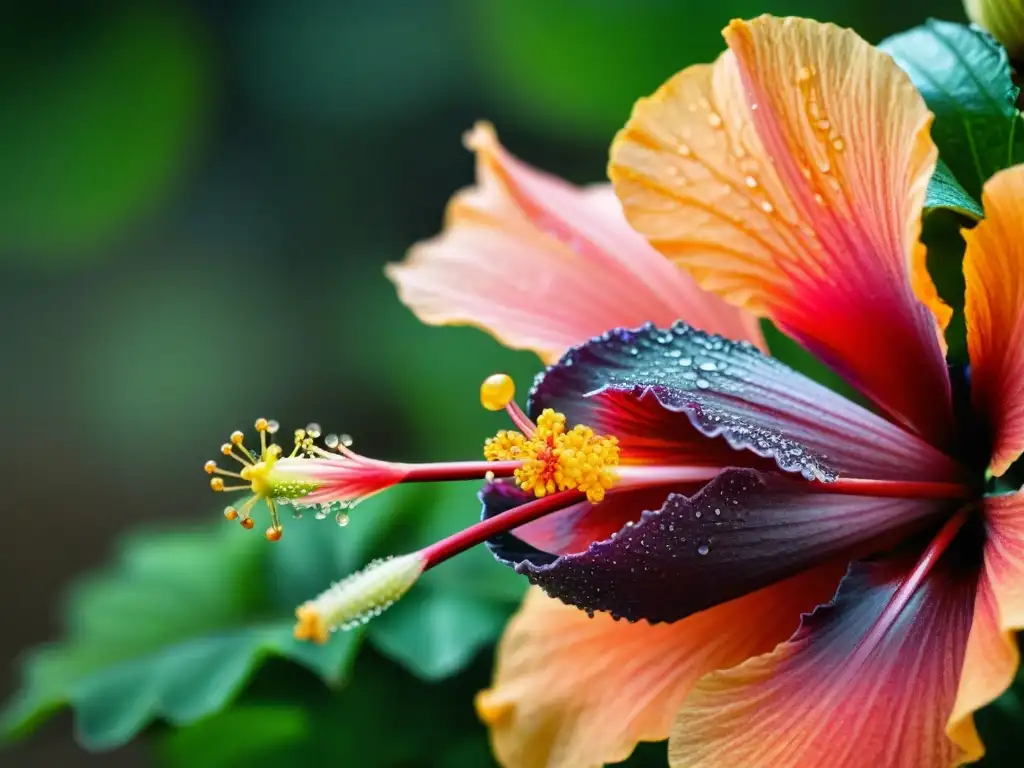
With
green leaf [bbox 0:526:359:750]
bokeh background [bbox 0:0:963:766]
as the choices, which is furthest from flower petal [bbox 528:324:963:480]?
bokeh background [bbox 0:0:963:766]

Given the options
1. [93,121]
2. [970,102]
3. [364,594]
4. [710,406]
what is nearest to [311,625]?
[364,594]

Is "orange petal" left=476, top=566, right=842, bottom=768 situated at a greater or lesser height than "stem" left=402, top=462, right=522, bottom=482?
lesser

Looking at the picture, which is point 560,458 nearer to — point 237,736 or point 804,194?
→ point 804,194

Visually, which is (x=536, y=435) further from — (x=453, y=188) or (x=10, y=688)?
(x=10, y=688)

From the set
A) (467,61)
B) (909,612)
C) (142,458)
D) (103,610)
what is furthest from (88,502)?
(909,612)

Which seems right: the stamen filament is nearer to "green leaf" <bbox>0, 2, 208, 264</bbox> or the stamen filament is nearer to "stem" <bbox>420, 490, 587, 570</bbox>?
"stem" <bbox>420, 490, 587, 570</bbox>

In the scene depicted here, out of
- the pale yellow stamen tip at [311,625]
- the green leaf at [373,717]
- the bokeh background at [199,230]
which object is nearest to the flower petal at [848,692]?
the pale yellow stamen tip at [311,625]
